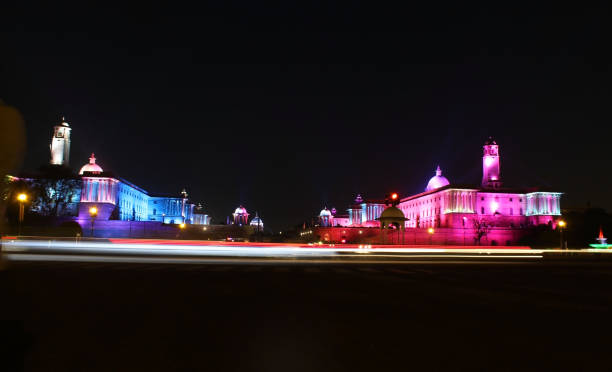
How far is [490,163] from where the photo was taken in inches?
4700

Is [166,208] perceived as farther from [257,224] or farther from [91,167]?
[91,167]

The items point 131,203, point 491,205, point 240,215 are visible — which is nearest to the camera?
point 491,205

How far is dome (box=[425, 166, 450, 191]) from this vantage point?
122 meters

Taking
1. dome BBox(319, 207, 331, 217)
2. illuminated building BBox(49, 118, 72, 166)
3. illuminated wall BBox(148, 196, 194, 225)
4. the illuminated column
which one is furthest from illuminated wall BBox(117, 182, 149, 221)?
the illuminated column

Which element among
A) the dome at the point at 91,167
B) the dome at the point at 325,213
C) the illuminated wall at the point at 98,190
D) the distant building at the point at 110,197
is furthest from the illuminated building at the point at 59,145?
the dome at the point at 325,213

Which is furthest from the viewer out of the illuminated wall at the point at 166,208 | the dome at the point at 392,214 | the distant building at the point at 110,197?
the illuminated wall at the point at 166,208

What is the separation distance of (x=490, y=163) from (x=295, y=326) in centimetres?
12114

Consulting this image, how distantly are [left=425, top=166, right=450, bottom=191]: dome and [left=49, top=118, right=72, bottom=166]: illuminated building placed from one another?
296 ft

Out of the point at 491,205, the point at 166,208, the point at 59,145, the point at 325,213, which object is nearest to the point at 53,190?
the point at 59,145

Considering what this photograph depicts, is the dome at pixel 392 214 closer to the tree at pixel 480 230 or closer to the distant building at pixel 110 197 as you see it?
the tree at pixel 480 230

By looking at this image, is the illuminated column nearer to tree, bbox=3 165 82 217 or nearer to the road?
→ tree, bbox=3 165 82 217

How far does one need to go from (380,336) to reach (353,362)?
1592 mm

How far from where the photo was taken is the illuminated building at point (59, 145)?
362 ft

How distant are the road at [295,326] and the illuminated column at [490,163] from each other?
111 metres
